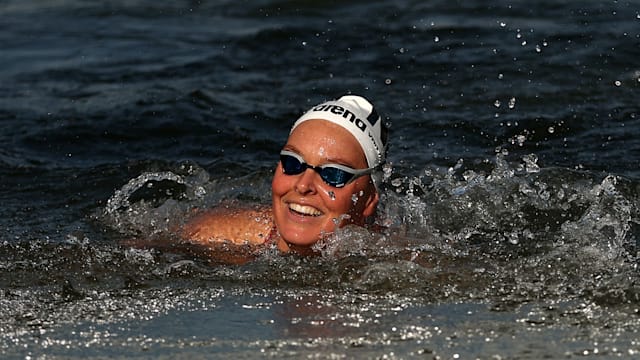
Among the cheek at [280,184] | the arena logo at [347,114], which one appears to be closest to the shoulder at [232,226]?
the cheek at [280,184]

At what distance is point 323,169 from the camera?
7.44m

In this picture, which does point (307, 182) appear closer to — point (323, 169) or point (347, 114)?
point (323, 169)

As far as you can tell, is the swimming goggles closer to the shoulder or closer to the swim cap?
the swim cap

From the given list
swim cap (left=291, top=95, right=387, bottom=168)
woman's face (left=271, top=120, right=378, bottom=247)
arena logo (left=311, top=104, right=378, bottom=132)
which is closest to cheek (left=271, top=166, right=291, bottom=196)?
woman's face (left=271, top=120, right=378, bottom=247)

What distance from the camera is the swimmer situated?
746cm

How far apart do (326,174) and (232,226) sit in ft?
3.69

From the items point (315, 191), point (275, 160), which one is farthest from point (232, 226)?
point (275, 160)

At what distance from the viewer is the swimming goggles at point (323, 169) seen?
7445 millimetres

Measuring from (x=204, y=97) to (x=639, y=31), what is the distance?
413cm

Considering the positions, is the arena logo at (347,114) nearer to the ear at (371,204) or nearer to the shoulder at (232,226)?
the ear at (371,204)

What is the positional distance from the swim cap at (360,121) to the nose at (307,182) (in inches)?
14.3

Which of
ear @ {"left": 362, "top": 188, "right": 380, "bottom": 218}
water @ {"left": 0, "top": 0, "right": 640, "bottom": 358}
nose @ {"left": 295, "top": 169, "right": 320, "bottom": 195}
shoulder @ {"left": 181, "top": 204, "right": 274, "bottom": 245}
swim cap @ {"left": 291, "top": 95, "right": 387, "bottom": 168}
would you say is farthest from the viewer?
shoulder @ {"left": 181, "top": 204, "right": 274, "bottom": 245}

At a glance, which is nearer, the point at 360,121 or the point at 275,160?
the point at 360,121

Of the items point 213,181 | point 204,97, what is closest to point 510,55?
point 204,97
